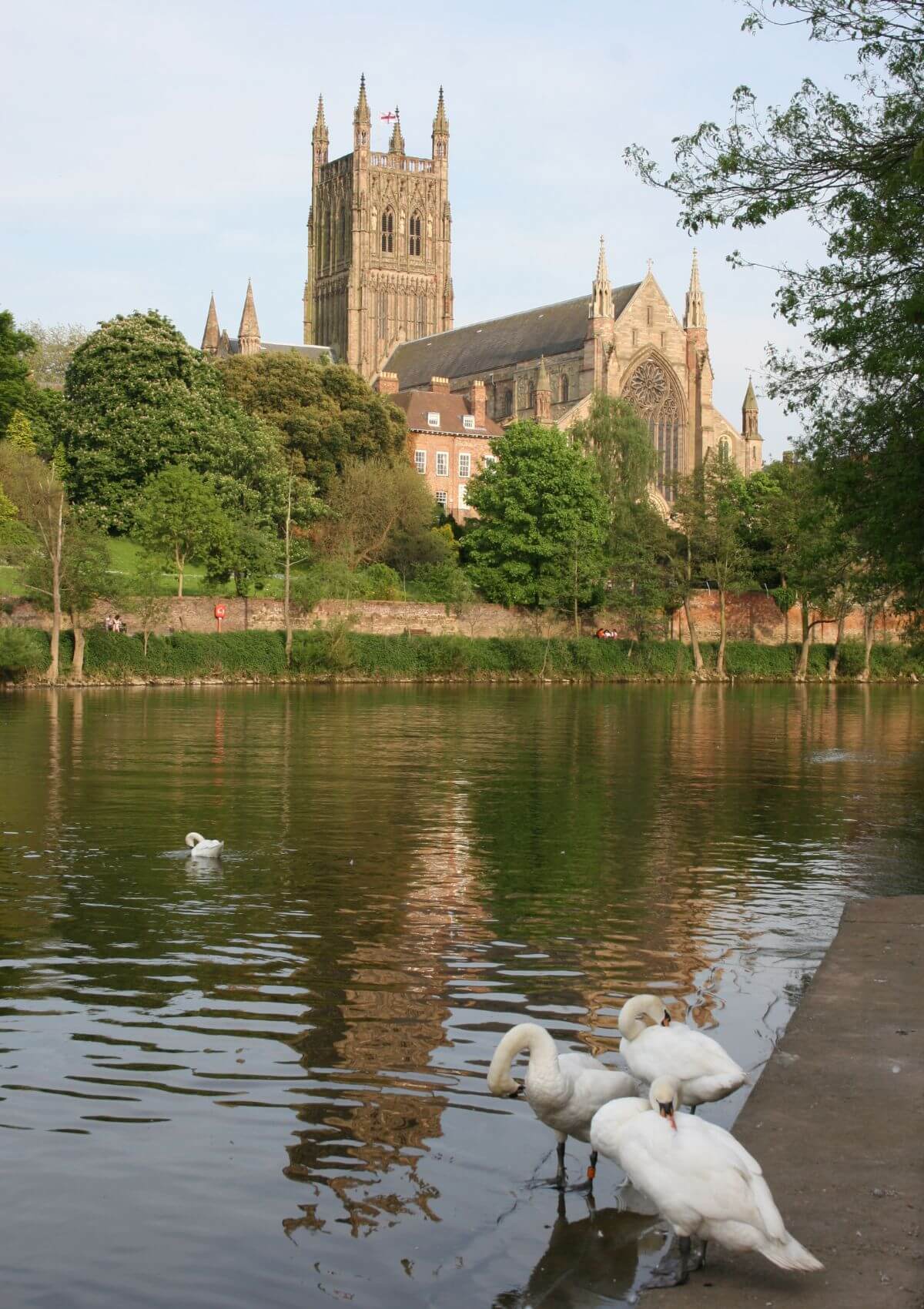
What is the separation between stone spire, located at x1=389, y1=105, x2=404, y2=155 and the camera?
153 metres

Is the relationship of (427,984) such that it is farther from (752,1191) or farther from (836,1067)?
(752,1191)

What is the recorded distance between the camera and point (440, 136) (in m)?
153

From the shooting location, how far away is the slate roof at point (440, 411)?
350 feet

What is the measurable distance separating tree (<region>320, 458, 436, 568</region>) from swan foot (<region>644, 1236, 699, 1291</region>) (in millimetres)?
71457

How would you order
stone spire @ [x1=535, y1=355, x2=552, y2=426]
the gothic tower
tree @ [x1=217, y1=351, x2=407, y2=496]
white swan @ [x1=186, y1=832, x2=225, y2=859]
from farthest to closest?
the gothic tower, stone spire @ [x1=535, y1=355, x2=552, y2=426], tree @ [x1=217, y1=351, x2=407, y2=496], white swan @ [x1=186, y1=832, x2=225, y2=859]

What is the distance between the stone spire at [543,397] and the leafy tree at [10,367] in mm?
38770

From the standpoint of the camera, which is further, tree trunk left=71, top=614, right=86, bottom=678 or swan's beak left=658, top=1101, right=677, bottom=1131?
tree trunk left=71, top=614, right=86, bottom=678

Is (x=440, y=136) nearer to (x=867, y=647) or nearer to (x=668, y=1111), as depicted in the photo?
(x=867, y=647)

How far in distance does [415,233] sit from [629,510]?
3159 inches

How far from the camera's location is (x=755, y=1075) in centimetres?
896

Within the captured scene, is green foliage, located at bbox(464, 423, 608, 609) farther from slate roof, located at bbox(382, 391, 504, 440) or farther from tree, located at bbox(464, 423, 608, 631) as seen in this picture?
slate roof, located at bbox(382, 391, 504, 440)

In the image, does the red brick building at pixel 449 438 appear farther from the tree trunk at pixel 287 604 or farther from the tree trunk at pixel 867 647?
the tree trunk at pixel 287 604

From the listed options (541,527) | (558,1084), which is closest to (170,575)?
(541,527)

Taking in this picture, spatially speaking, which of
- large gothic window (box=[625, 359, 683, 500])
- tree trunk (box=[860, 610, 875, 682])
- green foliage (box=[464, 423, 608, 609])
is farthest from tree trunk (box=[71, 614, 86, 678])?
large gothic window (box=[625, 359, 683, 500])
